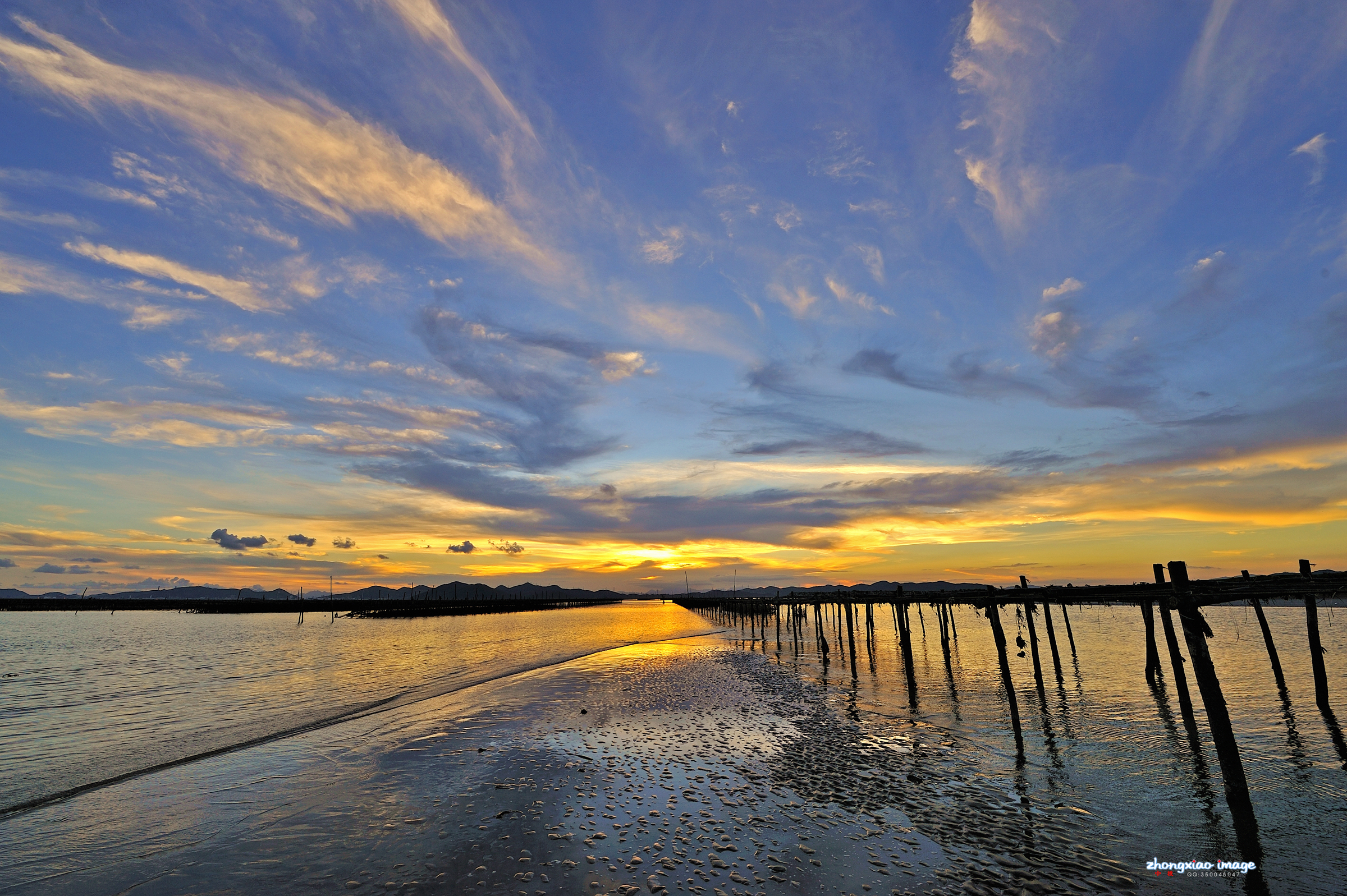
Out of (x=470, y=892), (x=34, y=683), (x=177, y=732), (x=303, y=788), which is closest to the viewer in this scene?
(x=470, y=892)

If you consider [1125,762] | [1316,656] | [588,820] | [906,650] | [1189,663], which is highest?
[1316,656]

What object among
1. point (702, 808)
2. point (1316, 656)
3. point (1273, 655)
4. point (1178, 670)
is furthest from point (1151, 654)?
point (702, 808)

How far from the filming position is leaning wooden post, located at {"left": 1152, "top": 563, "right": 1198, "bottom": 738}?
17.9m

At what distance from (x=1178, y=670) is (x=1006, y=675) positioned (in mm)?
8184

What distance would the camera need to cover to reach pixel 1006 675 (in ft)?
60.3

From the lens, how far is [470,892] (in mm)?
8008

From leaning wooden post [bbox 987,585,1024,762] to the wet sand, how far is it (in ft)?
5.53

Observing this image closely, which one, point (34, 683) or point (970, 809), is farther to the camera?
point (34, 683)

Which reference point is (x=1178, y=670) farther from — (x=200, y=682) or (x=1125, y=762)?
(x=200, y=682)

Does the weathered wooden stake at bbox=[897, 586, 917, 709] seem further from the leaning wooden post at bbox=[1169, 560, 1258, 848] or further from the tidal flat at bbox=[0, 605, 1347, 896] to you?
the leaning wooden post at bbox=[1169, 560, 1258, 848]

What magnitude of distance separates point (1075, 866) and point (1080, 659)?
3689cm

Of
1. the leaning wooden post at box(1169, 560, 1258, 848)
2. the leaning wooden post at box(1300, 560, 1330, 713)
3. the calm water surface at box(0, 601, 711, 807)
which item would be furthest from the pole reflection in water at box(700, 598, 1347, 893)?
the calm water surface at box(0, 601, 711, 807)

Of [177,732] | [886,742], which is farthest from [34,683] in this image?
[886,742]

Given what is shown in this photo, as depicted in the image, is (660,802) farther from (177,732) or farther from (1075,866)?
(177,732)
